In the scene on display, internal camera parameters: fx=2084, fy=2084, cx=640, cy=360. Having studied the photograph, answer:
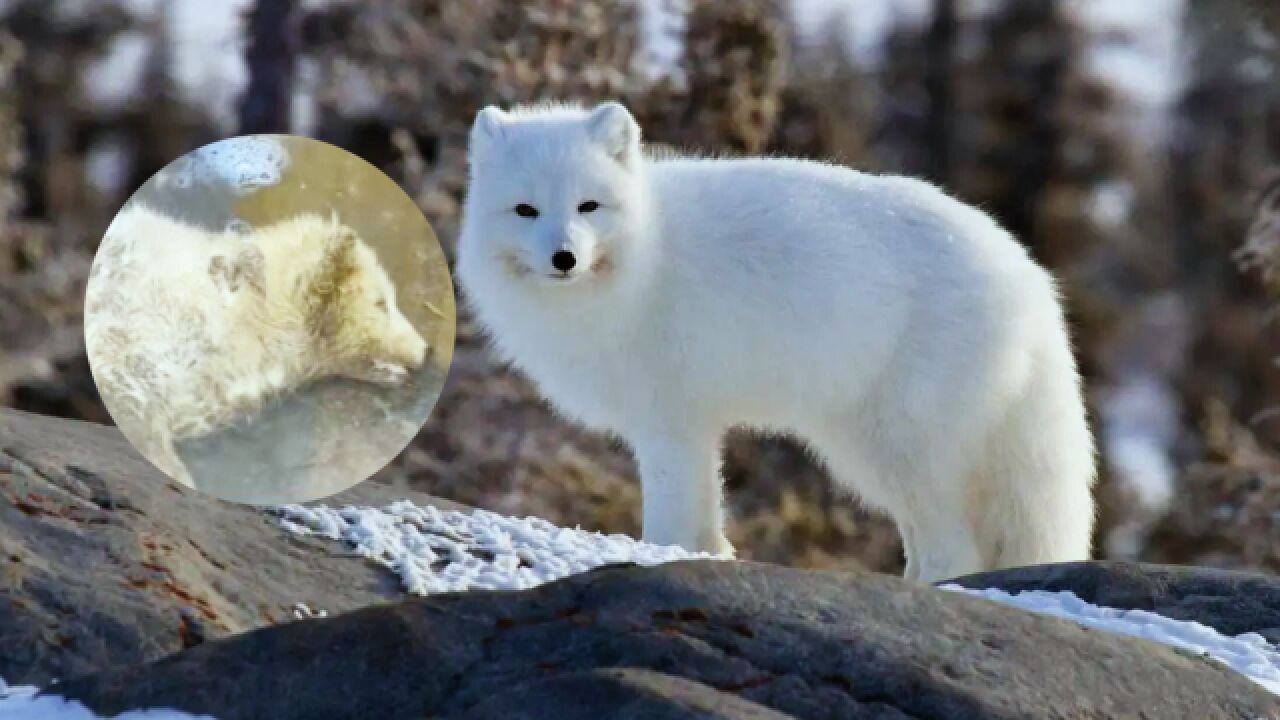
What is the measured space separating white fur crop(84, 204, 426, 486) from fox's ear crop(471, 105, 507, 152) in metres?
1.55

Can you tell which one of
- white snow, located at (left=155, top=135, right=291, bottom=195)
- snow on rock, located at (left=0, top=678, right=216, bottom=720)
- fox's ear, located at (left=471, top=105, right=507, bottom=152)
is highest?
fox's ear, located at (left=471, top=105, right=507, bottom=152)

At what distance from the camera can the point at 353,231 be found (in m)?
6.34

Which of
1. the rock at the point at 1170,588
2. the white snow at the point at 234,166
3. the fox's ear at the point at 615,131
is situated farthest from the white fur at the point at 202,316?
the rock at the point at 1170,588

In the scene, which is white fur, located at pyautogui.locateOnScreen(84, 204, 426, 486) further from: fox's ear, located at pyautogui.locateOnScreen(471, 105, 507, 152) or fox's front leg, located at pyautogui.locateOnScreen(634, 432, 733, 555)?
fox's front leg, located at pyautogui.locateOnScreen(634, 432, 733, 555)

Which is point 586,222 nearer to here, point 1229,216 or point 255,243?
point 255,243

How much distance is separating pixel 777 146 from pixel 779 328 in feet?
50.0

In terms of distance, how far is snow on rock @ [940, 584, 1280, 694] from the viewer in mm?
5746

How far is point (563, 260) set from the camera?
290 inches

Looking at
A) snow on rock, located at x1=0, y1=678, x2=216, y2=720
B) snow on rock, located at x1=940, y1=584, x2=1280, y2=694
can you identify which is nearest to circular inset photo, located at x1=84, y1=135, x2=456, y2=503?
snow on rock, located at x1=0, y1=678, x2=216, y2=720

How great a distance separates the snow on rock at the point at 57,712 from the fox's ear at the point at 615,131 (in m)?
3.51

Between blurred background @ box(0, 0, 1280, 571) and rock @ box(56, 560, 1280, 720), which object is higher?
blurred background @ box(0, 0, 1280, 571)

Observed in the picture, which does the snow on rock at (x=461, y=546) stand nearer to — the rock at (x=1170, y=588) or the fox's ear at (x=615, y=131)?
the rock at (x=1170, y=588)

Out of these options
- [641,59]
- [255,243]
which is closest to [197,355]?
[255,243]

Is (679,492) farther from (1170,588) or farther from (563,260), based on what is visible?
(1170,588)
